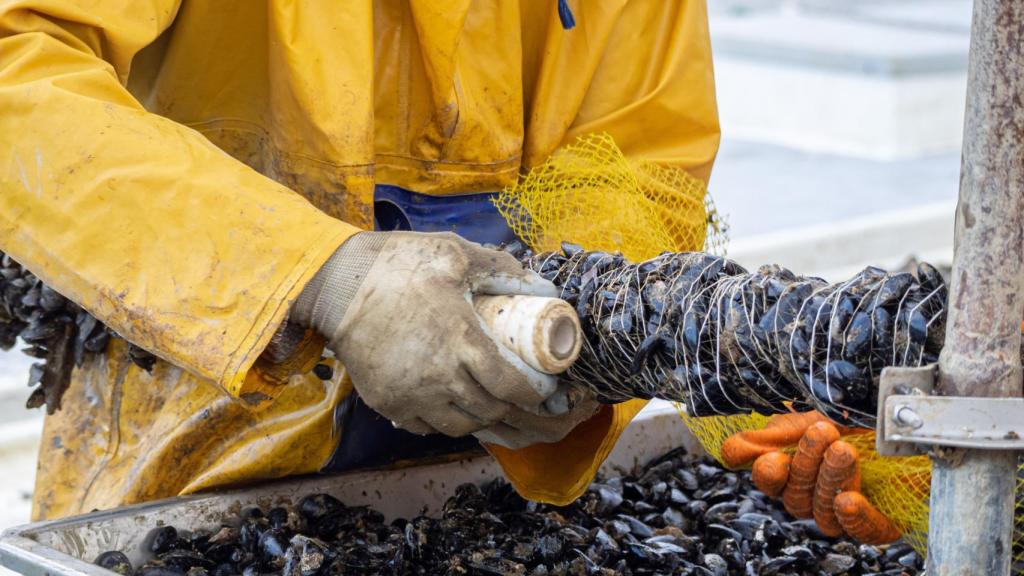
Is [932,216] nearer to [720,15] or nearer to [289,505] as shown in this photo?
[289,505]

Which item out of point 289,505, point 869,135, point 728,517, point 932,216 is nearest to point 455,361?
point 289,505

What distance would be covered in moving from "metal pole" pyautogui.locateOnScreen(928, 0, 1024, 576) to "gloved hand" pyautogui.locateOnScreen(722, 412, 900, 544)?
30.6 inches

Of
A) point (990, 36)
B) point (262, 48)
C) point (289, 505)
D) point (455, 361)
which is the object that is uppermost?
point (990, 36)

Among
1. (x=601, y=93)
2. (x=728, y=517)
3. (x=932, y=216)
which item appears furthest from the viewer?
(x=932, y=216)

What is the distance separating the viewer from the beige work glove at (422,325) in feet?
6.27

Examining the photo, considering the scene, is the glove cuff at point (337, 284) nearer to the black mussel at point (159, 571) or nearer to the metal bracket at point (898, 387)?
the black mussel at point (159, 571)

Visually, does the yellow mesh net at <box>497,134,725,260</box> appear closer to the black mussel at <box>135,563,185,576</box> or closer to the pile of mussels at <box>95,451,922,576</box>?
the pile of mussels at <box>95,451,922,576</box>

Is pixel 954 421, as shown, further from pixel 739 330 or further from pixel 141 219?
pixel 141 219

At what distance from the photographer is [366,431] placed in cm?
270

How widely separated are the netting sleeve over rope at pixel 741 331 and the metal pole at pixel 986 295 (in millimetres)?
138

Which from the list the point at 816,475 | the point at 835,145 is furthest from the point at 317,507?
the point at 835,145

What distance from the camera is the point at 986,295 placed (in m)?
1.49

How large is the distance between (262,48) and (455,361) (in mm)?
899

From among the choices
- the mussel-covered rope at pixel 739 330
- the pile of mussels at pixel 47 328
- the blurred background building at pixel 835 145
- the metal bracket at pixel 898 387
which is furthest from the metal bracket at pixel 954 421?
the blurred background building at pixel 835 145
